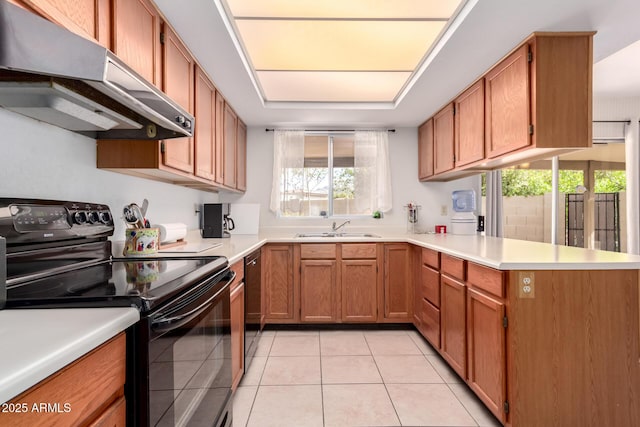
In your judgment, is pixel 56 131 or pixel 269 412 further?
pixel 269 412

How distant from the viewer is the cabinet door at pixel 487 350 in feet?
5.35

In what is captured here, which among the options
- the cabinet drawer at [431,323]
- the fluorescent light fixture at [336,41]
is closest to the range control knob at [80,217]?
the fluorescent light fixture at [336,41]

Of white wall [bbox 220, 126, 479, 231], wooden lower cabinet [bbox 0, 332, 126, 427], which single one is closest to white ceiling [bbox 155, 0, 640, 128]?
white wall [bbox 220, 126, 479, 231]

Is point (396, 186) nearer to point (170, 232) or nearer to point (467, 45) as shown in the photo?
point (467, 45)

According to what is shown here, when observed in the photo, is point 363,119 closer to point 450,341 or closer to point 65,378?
point 450,341

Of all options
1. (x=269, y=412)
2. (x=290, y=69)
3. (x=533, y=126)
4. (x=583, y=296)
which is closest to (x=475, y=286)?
(x=583, y=296)

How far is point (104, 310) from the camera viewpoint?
2.52ft

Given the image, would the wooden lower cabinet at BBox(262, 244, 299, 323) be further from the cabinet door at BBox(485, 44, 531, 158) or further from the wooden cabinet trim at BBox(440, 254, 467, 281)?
the cabinet door at BBox(485, 44, 531, 158)

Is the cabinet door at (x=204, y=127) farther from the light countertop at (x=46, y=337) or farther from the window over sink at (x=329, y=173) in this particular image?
the light countertop at (x=46, y=337)

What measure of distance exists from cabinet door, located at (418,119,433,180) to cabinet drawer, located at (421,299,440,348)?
143 cm

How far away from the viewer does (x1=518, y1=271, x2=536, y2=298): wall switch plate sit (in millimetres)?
1591

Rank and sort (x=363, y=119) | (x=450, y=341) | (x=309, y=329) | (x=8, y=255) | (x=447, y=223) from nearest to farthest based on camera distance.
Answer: (x=8, y=255) < (x=450, y=341) < (x=309, y=329) < (x=363, y=119) < (x=447, y=223)

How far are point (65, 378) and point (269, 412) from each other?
4.95 ft

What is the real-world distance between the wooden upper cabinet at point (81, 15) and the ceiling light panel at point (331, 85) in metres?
1.36
